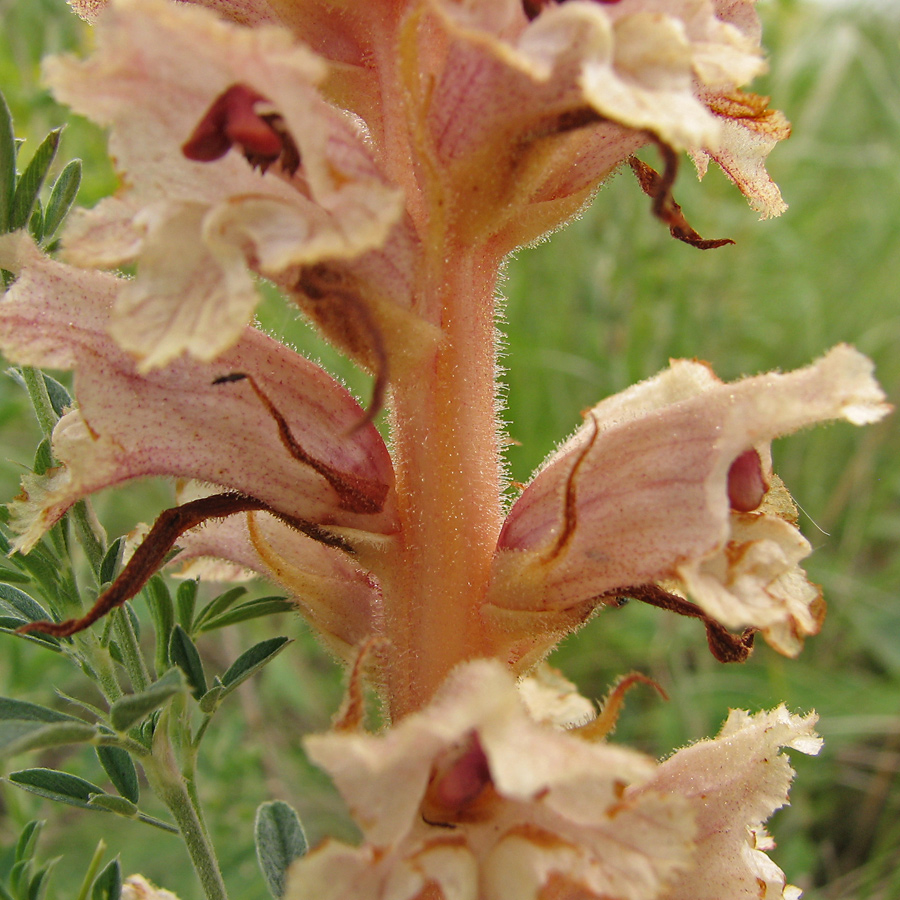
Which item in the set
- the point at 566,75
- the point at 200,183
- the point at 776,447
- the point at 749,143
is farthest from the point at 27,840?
the point at 776,447

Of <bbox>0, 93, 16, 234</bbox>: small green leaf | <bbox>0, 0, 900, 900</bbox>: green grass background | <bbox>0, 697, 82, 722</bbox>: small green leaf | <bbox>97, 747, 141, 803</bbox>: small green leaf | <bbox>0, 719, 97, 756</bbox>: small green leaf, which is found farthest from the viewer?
<bbox>0, 0, 900, 900</bbox>: green grass background

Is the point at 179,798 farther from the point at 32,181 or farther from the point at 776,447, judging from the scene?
the point at 776,447

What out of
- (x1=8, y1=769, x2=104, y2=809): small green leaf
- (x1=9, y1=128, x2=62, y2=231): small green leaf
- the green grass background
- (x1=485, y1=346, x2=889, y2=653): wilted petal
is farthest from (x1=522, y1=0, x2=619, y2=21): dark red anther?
the green grass background

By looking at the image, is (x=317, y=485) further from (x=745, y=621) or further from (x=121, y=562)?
(x=745, y=621)

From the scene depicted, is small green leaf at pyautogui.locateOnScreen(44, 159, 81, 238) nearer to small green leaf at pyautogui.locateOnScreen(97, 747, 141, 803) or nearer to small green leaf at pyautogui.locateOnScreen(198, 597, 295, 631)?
small green leaf at pyautogui.locateOnScreen(198, 597, 295, 631)

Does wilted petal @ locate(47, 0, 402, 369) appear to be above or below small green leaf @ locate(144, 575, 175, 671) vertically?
above

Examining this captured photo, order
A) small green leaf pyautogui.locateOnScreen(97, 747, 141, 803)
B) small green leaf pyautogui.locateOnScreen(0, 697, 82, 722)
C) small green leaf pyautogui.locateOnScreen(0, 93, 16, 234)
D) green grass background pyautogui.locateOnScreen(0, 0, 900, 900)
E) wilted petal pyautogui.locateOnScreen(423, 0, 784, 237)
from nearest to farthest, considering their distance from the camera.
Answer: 1. wilted petal pyautogui.locateOnScreen(423, 0, 784, 237)
2. small green leaf pyautogui.locateOnScreen(0, 697, 82, 722)
3. small green leaf pyautogui.locateOnScreen(0, 93, 16, 234)
4. small green leaf pyautogui.locateOnScreen(97, 747, 141, 803)
5. green grass background pyautogui.locateOnScreen(0, 0, 900, 900)

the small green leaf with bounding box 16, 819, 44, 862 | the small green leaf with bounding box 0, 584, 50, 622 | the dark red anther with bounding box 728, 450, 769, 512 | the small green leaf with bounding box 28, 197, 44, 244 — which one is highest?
the small green leaf with bounding box 28, 197, 44, 244

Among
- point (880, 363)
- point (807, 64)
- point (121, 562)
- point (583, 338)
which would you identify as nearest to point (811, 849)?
point (583, 338)
